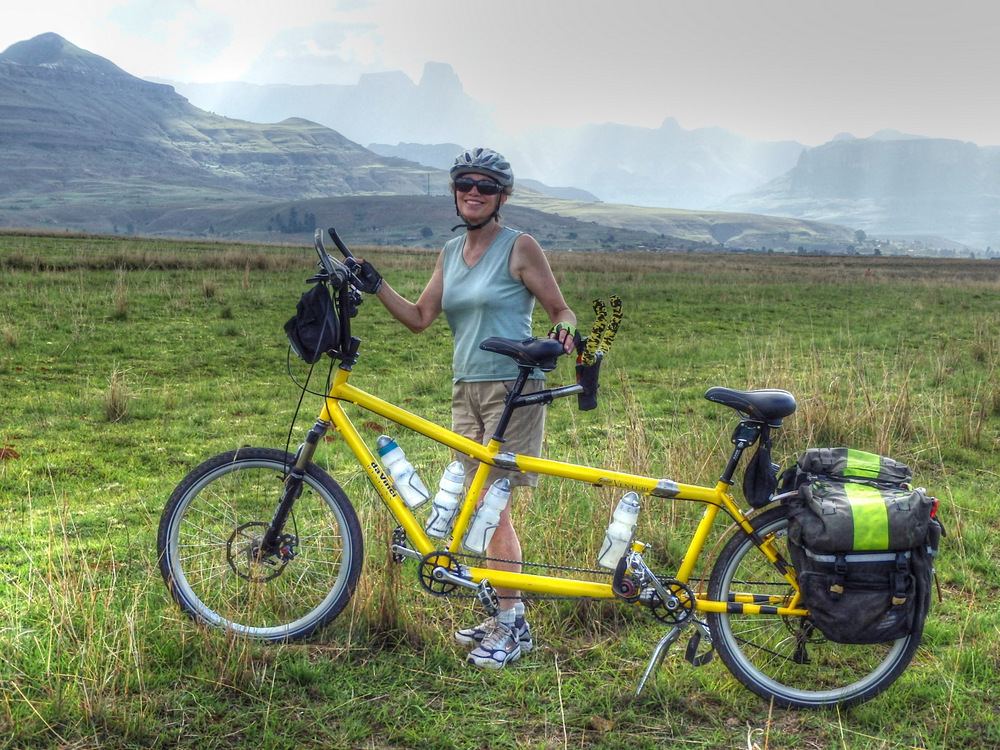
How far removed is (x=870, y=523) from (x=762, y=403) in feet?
2.14

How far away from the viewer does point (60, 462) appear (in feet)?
23.4

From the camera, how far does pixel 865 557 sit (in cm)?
323

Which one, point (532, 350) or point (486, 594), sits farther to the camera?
point (486, 594)

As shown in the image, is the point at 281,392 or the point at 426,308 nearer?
the point at 426,308

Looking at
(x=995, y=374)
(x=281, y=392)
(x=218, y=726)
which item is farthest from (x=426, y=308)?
(x=995, y=374)

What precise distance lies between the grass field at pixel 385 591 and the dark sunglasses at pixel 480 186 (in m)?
1.86

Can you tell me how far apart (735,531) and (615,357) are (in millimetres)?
10805

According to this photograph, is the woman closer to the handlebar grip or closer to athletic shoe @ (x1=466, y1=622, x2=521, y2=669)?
athletic shoe @ (x1=466, y1=622, x2=521, y2=669)

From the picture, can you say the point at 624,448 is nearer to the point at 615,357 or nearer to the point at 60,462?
the point at 60,462

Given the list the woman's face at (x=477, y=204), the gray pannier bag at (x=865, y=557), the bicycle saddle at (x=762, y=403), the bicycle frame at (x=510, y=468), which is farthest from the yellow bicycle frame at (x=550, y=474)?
the woman's face at (x=477, y=204)

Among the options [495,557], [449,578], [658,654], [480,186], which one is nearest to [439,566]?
[449,578]

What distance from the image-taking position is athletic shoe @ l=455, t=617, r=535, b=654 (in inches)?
152

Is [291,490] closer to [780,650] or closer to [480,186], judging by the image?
[480,186]

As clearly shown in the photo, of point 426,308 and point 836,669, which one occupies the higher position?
point 426,308
